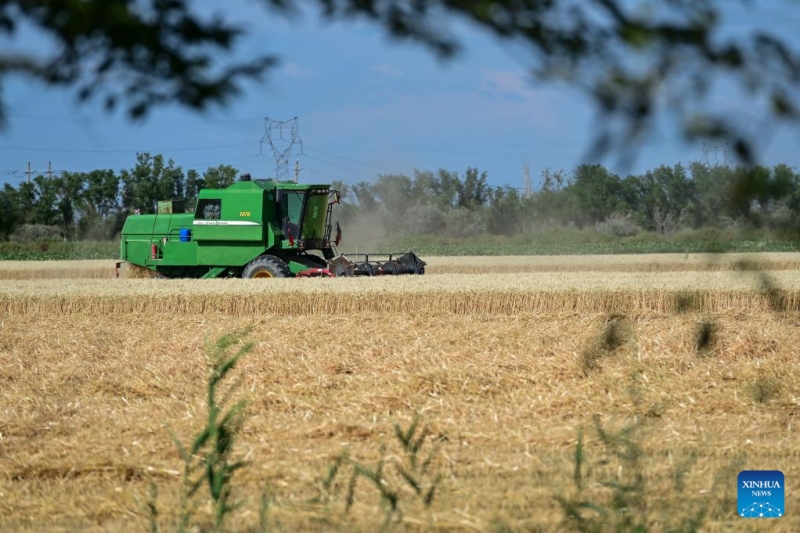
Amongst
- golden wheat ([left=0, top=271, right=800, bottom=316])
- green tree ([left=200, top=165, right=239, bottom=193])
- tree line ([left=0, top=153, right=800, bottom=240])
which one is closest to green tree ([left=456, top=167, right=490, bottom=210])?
tree line ([left=0, top=153, right=800, bottom=240])

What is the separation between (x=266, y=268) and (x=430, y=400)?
478 inches

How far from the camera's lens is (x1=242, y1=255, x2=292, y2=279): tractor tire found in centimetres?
1972

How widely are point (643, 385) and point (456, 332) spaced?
2.58 m

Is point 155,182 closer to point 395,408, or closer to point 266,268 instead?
point 266,268

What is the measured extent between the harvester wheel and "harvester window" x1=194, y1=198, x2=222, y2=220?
1.57m

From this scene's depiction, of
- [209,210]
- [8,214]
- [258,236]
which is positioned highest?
[209,210]

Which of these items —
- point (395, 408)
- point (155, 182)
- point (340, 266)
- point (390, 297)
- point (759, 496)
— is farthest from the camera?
point (155, 182)

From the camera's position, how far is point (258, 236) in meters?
20.1

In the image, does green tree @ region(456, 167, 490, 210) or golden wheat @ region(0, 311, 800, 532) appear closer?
golden wheat @ region(0, 311, 800, 532)

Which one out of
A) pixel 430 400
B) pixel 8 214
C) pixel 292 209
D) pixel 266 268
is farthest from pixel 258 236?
pixel 8 214

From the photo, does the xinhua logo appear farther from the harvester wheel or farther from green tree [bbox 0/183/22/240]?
the harvester wheel

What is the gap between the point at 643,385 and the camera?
28.0ft

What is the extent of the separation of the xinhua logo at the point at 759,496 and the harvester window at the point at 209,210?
651 inches

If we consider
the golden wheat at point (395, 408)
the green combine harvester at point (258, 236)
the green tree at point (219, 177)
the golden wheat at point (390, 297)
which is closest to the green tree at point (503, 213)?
the green tree at point (219, 177)
